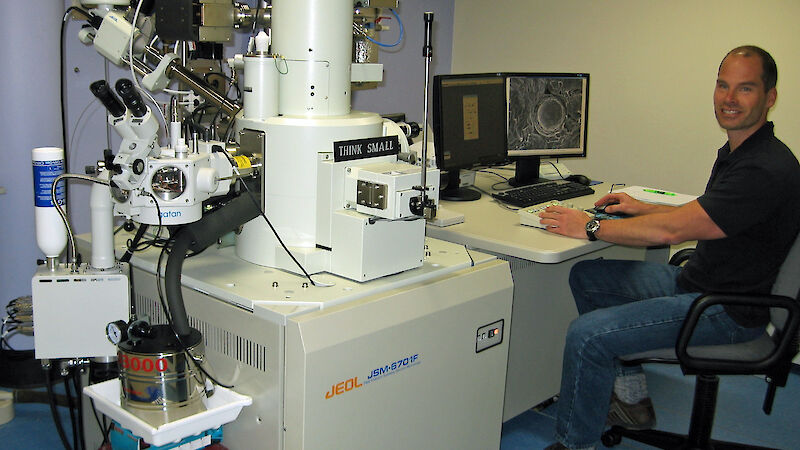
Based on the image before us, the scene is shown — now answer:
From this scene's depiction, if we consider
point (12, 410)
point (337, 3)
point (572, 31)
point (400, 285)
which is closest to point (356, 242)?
point (400, 285)

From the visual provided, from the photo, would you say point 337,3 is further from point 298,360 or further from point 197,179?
point 298,360

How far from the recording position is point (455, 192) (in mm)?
2652

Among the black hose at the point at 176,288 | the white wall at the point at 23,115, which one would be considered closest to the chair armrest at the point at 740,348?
the black hose at the point at 176,288

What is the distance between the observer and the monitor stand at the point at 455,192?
263cm

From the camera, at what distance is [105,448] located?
5.71 ft

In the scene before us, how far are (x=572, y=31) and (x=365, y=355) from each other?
108 inches

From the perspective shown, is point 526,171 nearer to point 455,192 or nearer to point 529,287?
point 455,192

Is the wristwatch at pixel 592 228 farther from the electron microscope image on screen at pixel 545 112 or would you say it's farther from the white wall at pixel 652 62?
the white wall at pixel 652 62

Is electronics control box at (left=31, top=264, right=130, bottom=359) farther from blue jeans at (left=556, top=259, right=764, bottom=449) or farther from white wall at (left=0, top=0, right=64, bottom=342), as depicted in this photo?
blue jeans at (left=556, top=259, right=764, bottom=449)

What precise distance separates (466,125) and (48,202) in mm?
1435

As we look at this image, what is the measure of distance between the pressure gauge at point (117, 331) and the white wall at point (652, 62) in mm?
2734

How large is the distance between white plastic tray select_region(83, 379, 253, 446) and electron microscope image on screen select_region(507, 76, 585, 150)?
1600 mm

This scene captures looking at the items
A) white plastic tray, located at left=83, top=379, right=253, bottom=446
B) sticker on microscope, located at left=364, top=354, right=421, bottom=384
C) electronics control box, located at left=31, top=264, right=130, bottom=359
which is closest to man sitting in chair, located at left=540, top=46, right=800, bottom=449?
sticker on microscope, located at left=364, top=354, right=421, bottom=384

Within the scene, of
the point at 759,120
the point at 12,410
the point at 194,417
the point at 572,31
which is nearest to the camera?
the point at 194,417
